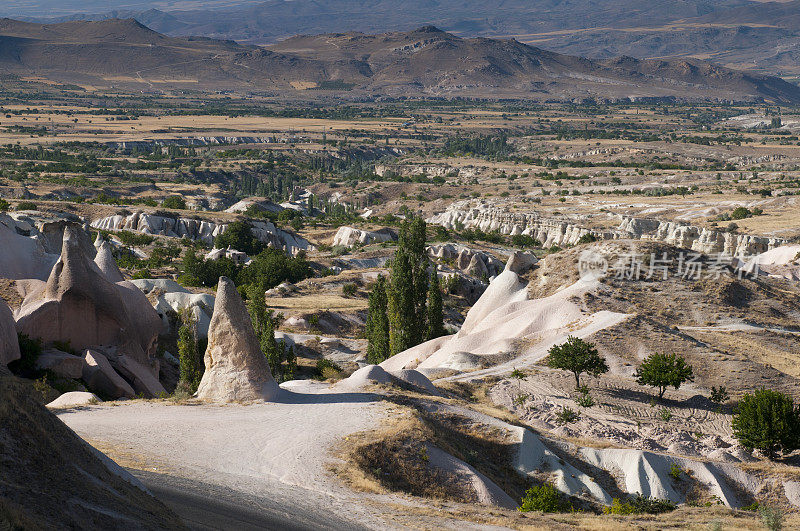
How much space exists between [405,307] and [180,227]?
5466 cm

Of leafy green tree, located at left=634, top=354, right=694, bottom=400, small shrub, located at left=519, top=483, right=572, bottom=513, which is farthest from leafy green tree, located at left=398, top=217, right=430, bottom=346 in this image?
small shrub, located at left=519, top=483, right=572, bottom=513

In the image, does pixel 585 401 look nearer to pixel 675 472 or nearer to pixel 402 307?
pixel 675 472

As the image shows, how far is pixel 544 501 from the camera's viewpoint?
25312mm

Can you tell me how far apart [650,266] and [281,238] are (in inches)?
2232

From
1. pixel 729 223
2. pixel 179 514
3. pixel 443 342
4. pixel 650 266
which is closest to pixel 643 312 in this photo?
pixel 650 266

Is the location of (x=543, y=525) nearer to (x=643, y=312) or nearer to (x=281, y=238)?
(x=643, y=312)

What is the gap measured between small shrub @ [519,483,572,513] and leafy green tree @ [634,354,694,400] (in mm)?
13431

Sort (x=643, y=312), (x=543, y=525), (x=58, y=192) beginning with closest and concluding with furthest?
(x=543, y=525) → (x=643, y=312) → (x=58, y=192)

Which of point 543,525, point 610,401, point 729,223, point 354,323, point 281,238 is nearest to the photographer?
point 543,525

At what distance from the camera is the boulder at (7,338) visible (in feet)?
104

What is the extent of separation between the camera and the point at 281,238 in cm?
10275

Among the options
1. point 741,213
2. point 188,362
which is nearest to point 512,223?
point 741,213

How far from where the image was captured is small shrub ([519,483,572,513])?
25.1 metres

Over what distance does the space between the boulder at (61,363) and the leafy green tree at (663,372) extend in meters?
24.9
